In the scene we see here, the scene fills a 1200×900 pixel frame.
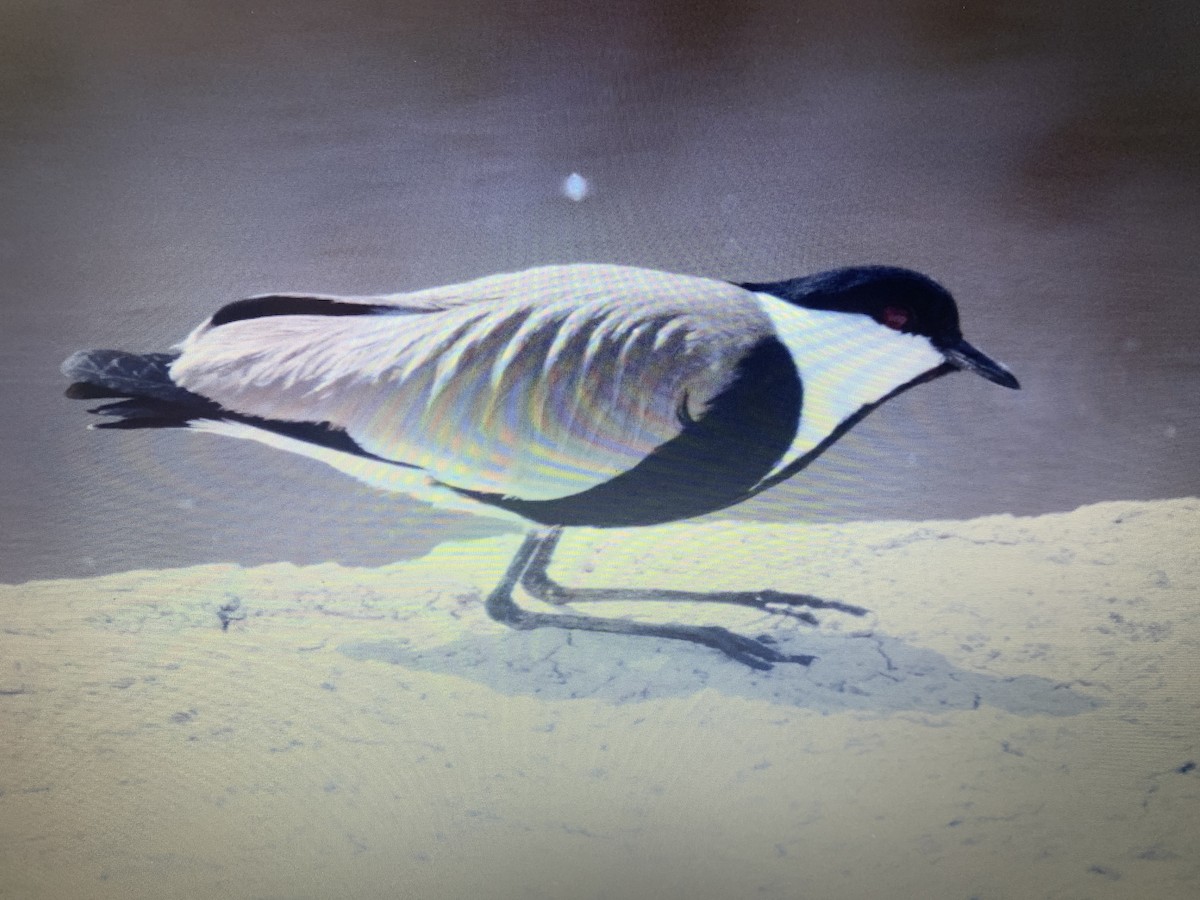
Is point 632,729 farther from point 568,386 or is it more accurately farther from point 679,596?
point 568,386

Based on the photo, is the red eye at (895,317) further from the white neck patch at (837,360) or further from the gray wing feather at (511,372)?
the gray wing feather at (511,372)

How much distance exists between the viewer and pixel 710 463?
1205 mm

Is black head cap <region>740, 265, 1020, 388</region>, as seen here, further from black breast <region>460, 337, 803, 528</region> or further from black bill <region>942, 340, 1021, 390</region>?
black breast <region>460, 337, 803, 528</region>

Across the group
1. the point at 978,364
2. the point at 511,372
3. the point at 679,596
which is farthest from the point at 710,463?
the point at 978,364

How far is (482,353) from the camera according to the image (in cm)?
122

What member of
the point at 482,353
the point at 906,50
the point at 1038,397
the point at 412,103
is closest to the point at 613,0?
the point at 412,103

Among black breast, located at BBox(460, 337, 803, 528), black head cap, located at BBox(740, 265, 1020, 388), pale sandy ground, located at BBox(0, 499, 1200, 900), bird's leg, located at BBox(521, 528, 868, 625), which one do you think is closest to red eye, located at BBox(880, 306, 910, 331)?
black head cap, located at BBox(740, 265, 1020, 388)

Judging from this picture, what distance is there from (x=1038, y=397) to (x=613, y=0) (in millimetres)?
874

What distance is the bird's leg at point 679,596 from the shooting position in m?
1.24

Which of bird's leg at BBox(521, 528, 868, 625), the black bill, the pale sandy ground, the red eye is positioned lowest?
the pale sandy ground

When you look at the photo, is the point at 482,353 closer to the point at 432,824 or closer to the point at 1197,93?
the point at 432,824

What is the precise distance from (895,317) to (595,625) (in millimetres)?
623

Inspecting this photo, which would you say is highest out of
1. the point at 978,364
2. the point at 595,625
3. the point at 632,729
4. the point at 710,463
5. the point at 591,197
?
the point at 591,197

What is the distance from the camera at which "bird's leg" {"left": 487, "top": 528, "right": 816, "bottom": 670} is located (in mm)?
1216
